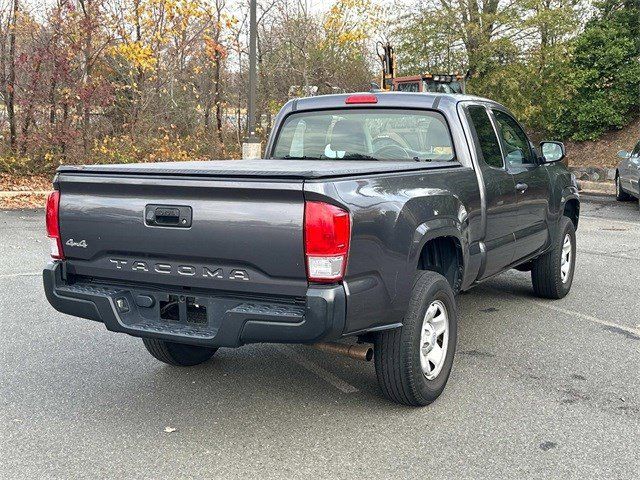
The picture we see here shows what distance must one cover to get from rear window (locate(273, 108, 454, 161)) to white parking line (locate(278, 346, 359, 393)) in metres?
1.53

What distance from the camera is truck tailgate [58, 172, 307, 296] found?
3475 millimetres

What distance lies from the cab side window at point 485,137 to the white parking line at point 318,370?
198 centimetres

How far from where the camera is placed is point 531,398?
173 inches

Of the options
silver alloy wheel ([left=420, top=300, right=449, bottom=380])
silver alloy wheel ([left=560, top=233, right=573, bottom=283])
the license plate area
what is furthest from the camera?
silver alloy wheel ([left=560, top=233, right=573, bottom=283])

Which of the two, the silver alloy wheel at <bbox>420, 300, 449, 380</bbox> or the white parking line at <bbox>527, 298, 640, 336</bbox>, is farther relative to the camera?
the white parking line at <bbox>527, 298, 640, 336</bbox>

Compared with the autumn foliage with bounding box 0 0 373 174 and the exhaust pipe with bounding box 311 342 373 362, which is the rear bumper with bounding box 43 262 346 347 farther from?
the autumn foliage with bounding box 0 0 373 174

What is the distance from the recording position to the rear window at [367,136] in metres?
5.32

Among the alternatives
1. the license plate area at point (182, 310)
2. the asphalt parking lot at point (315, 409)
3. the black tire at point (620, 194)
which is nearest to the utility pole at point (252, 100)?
the black tire at point (620, 194)

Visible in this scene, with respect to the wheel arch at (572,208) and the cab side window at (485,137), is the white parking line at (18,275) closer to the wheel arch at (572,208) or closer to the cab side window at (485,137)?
the cab side window at (485,137)

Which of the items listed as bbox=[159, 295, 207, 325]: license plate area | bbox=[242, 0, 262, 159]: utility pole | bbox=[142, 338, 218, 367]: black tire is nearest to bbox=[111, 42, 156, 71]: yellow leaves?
bbox=[242, 0, 262, 159]: utility pole

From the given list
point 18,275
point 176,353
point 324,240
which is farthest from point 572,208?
point 18,275

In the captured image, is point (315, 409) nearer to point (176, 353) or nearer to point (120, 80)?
point (176, 353)

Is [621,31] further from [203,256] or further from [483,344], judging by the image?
[203,256]

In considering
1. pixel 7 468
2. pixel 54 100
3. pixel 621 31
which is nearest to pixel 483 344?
pixel 7 468
